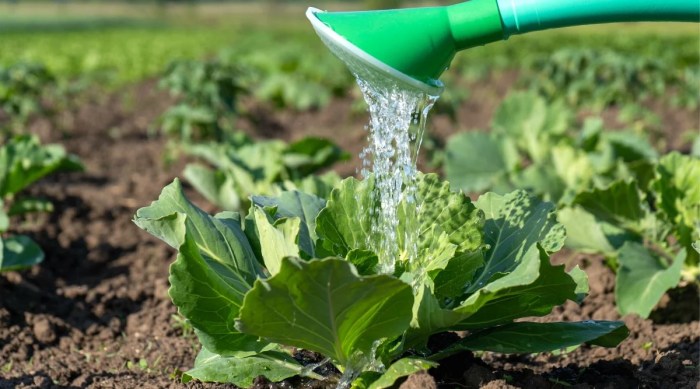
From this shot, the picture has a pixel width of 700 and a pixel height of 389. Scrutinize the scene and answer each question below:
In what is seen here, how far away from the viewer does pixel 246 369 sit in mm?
2816

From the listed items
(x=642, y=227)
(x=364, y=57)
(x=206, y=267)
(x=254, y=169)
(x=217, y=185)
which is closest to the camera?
(x=364, y=57)

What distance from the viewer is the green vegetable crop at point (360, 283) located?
248 centimetres

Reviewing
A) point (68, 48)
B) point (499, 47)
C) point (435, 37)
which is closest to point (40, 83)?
point (435, 37)

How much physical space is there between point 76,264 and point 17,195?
102 centimetres

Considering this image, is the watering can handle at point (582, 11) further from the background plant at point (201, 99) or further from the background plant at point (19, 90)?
the background plant at point (19, 90)

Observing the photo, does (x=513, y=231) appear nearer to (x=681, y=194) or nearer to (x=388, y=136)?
(x=388, y=136)

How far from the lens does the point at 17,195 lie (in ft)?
19.3

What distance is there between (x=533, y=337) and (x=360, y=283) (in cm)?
73

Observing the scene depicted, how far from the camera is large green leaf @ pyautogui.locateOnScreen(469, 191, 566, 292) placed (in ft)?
9.69

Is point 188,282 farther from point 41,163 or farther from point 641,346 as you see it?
point 41,163

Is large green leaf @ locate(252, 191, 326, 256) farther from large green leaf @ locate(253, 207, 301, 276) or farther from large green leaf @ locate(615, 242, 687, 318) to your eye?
large green leaf @ locate(615, 242, 687, 318)

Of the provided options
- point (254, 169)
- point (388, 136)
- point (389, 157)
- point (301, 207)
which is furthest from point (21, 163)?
point (388, 136)

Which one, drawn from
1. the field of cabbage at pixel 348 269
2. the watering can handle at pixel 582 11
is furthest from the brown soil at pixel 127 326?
the watering can handle at pixel 582 11

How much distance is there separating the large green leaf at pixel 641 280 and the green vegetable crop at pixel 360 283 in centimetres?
80
